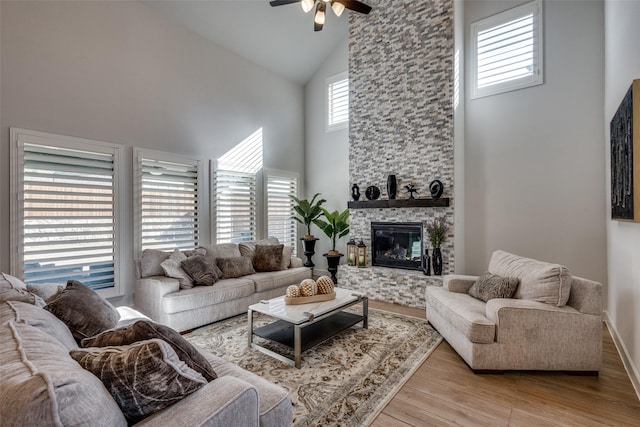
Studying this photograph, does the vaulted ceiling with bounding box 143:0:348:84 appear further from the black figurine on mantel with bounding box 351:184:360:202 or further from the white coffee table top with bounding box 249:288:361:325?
the white coffee table top with bounding box 249:288:361:325

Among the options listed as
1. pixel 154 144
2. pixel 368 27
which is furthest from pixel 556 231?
pixel 154 144

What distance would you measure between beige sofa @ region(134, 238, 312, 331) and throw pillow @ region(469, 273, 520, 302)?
269 centimetres

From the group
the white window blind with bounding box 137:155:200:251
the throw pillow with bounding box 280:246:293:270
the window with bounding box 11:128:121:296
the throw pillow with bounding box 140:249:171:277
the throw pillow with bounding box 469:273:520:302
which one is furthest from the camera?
the throw pillow with bounding box 280:246:293:270

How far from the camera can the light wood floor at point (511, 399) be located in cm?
207

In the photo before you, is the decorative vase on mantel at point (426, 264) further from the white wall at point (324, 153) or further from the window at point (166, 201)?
the window at point (166, 201)

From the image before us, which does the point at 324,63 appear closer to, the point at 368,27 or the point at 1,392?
the point at 368,27

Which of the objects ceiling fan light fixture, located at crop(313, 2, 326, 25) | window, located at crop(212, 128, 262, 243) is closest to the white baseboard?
ceiling fan light fixture, located at crop(313, 2, 326, 25)

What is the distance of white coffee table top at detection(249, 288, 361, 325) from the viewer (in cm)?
286

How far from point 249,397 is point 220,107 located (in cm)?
502

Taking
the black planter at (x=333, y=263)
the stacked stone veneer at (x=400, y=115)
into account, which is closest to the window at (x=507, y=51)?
the stacked stone veneer at (x=400, y=115)

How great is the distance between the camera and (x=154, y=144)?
446cm

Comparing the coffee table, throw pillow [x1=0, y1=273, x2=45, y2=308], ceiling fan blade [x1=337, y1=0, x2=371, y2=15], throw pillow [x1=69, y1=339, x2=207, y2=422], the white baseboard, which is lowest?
the white baseboard

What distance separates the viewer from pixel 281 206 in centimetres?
646

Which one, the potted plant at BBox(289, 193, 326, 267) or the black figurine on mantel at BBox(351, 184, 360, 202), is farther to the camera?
the potted plant at BBox(289, 193, 326, 267)
